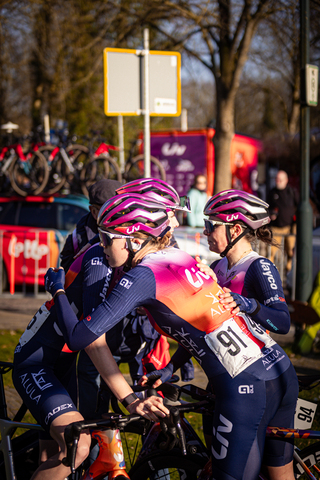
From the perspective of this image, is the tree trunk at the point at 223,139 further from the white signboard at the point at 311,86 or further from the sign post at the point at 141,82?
the sign post at the point at 141,82

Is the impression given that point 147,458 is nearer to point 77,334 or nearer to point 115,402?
point 115,402

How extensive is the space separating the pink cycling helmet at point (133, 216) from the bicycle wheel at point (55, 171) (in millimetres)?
8903

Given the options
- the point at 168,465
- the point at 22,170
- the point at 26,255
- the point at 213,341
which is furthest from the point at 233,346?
the point at 22,170

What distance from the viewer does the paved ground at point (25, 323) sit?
18.2 feet

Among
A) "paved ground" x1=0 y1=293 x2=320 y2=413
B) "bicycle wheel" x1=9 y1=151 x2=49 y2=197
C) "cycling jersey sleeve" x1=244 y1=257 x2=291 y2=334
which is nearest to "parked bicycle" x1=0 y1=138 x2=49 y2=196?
"bicycle wheel" x1=9 y1=151 x2=49 y2=197

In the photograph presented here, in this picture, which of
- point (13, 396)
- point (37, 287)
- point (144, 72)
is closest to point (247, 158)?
point (37, 287)

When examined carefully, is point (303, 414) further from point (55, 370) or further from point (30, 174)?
point (30, 174)

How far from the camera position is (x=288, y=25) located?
1095 centimetres

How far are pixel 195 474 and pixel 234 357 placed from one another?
69 cm

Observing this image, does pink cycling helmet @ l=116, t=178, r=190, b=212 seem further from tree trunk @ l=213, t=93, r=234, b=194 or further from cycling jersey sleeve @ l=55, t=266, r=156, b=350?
tree trunk @ l=213, t=93, r=234, b=194

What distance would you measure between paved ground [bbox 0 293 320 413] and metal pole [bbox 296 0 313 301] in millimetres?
850

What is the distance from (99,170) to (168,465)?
9340mm

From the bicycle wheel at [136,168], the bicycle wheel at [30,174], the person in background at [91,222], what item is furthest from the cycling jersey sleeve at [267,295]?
the bicycle wheel at [136,168]

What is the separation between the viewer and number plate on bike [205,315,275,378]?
220cm
